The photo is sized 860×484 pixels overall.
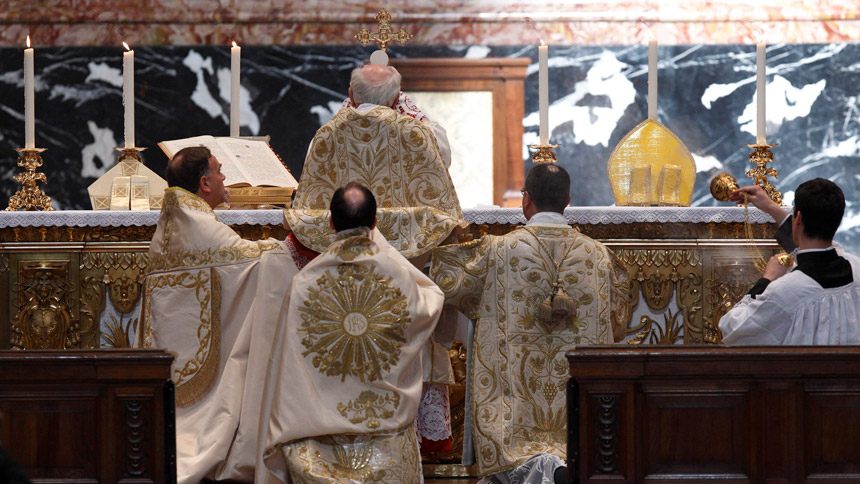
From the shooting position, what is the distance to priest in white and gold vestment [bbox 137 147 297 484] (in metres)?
5.22

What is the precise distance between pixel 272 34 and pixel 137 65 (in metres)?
0.95

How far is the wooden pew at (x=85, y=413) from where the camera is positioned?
4.34m

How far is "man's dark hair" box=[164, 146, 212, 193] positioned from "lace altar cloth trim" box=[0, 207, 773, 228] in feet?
1.05

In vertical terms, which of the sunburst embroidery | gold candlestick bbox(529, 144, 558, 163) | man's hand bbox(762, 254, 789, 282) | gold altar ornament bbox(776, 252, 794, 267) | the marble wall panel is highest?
the marble wall panel

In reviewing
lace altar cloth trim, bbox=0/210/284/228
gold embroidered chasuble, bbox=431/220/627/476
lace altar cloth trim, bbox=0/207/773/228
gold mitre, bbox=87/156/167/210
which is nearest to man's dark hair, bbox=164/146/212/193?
lace altar cloth trim, bbox=0/207/773/228

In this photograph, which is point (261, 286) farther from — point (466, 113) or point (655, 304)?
point (466, 113)

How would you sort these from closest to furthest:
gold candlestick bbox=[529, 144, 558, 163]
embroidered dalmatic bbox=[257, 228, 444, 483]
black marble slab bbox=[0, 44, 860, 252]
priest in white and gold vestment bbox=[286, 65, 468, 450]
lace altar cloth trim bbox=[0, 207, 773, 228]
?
embroidered dalmatic bbox=[257, 228, 444, 483] → priest in white and gold vestment bbox=[286, 65, 468, 450] → lace altar cloth trim bbox=[0, 207, 773, 228] → gold candlestick bbox=[529, 144, 558, 163] → black marble slab bbox=[0, 44, 860, 252]

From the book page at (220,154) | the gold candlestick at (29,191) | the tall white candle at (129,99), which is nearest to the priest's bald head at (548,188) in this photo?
the book page at (220,154)

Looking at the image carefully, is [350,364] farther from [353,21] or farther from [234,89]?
[353,21]

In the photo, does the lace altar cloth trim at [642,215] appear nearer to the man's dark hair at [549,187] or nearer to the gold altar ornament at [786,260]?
the man's dark hair at [549,187]

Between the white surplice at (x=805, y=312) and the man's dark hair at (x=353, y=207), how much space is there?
1.45m

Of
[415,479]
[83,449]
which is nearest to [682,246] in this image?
[415,479]

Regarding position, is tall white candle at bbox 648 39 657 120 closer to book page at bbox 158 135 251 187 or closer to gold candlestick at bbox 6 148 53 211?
book page at bbox 158 135 251 187

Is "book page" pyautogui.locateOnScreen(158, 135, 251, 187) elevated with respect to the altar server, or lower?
elevated
